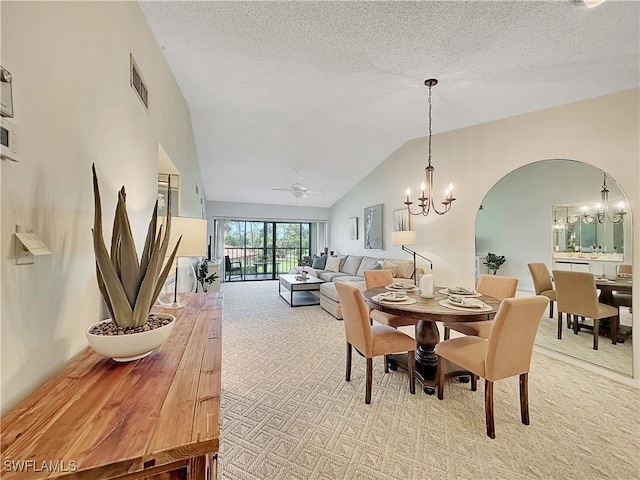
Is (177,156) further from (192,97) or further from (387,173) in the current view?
(387,173)

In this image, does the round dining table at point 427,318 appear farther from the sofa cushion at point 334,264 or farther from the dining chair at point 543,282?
the sofa cushion at point 334,264

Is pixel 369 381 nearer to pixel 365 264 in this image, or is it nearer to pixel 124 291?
pixel 124 291

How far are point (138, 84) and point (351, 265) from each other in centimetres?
536

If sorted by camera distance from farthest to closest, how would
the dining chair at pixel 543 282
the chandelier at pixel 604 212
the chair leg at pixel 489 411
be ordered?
the dining chair at pixel 543 282, the chandelier at pixel 604 212, the chair leg at pixel 489 411

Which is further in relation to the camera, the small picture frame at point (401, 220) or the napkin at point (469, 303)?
the small picture frame at point (401, 220)

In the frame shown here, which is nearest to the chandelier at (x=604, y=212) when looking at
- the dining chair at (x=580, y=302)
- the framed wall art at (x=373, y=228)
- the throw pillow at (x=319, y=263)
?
the dining chair at (x=580, y=302)

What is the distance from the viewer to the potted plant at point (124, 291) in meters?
0.95

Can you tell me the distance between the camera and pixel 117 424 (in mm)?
684

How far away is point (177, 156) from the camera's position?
3074 mm

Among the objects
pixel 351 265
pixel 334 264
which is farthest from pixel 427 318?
pixel 334 264

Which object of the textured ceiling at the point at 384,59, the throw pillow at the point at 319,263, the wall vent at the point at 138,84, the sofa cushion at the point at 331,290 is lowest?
the sofa cushion at the point at 331,290

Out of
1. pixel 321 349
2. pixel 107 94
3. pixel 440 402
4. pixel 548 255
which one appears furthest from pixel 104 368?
pixel 548 255

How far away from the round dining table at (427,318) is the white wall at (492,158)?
163cm

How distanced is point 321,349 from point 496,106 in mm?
3548
